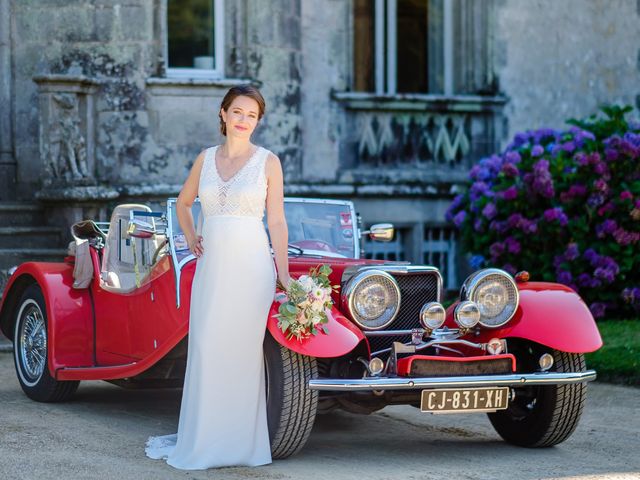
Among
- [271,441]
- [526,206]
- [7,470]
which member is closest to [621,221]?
[526,206]

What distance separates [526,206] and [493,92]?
2915 millimetres

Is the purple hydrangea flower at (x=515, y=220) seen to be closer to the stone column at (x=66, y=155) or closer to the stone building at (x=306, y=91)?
the stone building at (x=306, y=91)

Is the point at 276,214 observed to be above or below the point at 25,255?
above

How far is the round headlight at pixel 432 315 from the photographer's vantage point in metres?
6.67

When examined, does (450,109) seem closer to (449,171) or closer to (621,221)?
(449,171)

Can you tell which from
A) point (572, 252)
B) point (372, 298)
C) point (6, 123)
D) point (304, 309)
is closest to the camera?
point (304, 309)

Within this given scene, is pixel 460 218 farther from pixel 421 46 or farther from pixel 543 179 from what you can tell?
pixel 421 46

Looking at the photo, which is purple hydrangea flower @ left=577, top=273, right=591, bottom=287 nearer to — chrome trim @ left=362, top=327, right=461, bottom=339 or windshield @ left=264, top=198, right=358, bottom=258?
windshield @ left=264, top=198, right=358, bottom=258

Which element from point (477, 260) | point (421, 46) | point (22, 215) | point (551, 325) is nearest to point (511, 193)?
point (477, 260)

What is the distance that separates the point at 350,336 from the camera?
6367 mm

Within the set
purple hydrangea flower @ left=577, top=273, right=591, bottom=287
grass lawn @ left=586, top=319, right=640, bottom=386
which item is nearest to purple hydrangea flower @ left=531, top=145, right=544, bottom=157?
purple hydrangea flower @ left=577, top=273, right=591, bottom=287

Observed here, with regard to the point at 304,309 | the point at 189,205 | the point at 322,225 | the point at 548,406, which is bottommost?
the point at 548,406

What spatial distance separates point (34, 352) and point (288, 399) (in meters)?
2.91

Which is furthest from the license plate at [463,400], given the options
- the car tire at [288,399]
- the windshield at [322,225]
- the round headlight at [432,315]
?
the windshield at [322,225]
